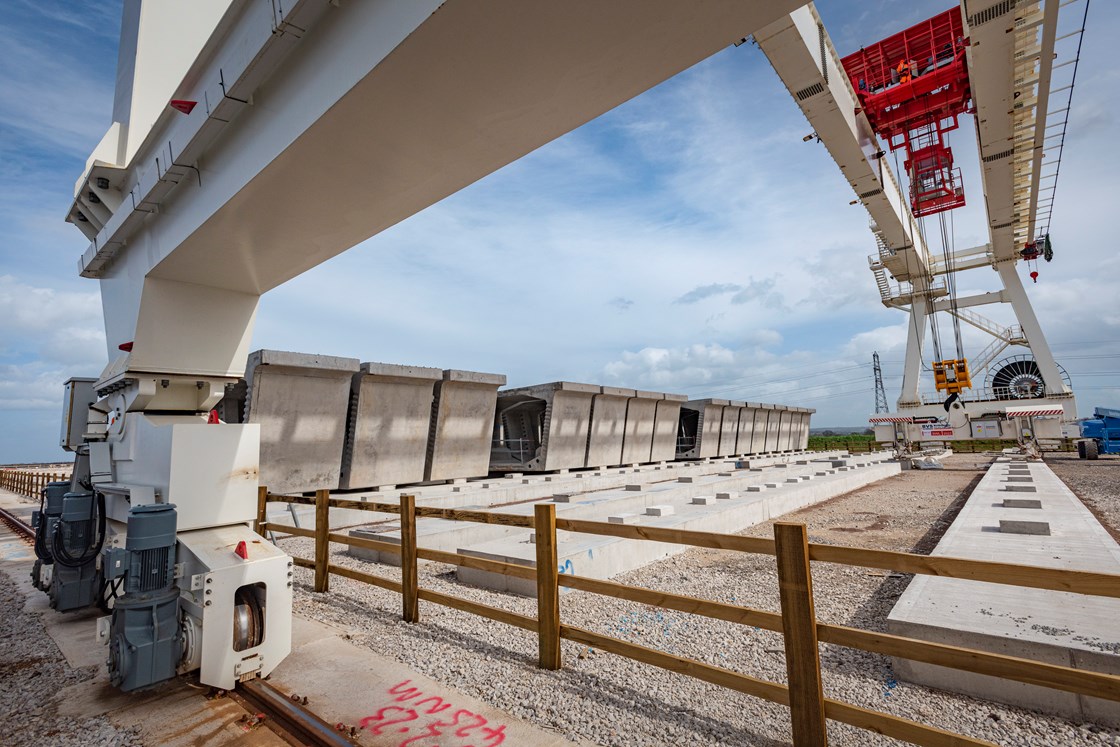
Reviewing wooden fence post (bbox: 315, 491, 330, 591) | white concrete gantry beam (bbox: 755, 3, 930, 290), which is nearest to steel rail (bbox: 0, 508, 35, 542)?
wooden fence post (bbox: 315, 491, 330, 591)

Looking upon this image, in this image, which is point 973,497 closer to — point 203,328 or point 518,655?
point 518,655

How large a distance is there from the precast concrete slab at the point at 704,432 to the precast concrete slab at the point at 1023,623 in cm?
2388

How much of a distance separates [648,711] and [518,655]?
1356mm

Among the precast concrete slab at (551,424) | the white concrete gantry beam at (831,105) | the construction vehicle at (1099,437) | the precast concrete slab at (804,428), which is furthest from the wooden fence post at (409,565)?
the precast concrete slab at (804,428)

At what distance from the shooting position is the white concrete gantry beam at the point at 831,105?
36.1 ft

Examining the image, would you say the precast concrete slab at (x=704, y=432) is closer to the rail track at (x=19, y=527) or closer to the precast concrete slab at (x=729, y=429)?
the precast concrete slab at (x=729, y=429)

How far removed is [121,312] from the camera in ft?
19.2

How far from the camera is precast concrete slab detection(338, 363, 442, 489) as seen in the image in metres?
14.5

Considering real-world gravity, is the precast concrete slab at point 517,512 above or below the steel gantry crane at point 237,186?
below

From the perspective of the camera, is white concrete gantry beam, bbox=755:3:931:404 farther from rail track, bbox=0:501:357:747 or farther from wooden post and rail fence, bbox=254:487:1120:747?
rail track, bbox=0:501:357:747

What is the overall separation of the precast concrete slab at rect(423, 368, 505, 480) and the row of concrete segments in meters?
0.03

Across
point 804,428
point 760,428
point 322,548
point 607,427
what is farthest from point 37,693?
point 804,428

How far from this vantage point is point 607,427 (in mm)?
23453

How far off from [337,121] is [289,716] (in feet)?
12.5
